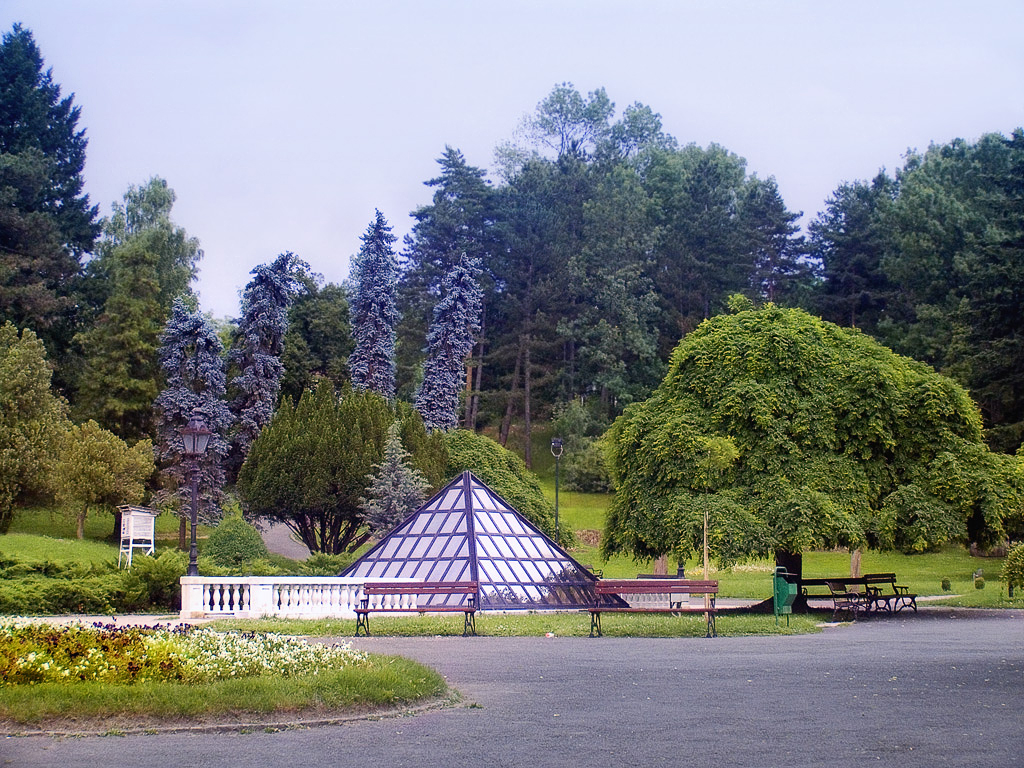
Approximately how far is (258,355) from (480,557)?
3535cm

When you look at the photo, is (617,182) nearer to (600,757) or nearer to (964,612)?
(964,612)

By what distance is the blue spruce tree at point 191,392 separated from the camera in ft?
169

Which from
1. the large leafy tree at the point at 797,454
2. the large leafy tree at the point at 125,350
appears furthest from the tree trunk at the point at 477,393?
the large leafy tree at the point at 797,454

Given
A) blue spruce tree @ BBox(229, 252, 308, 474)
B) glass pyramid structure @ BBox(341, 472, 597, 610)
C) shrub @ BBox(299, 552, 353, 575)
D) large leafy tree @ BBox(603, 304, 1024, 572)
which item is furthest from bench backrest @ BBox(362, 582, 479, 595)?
blue spruce tree @ BBox(229, 252, 308, 474)

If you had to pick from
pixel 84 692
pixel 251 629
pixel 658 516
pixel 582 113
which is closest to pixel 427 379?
pixel 582 113

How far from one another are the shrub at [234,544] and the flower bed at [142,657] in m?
20.4

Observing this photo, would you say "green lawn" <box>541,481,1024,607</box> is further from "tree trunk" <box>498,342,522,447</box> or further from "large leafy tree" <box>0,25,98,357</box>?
"large leafy tree" <box>0,25,98,357</box>

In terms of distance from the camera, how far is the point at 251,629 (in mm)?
17875

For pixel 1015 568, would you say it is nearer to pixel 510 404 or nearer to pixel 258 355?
pixel 258 355

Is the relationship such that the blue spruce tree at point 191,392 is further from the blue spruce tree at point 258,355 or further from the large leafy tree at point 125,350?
the large leafy tree at point 125,350

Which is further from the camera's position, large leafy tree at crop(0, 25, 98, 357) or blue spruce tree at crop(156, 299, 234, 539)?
large leafy tree at crop(0, 25, 98, 357)

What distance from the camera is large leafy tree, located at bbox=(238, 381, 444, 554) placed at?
3922 cm

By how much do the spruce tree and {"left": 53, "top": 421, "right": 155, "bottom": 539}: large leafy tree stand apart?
436 inches

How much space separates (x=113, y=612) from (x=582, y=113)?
6518cm
